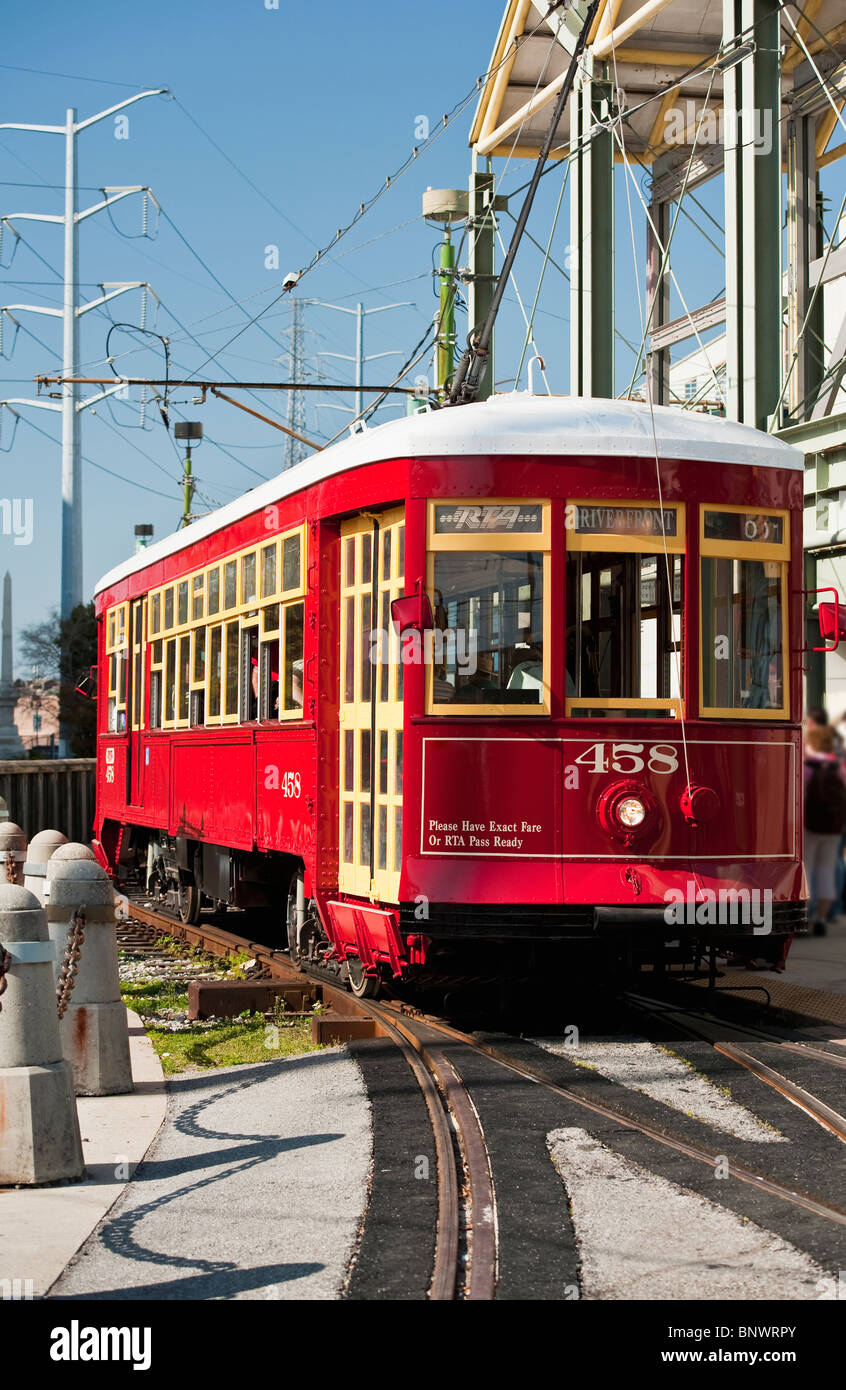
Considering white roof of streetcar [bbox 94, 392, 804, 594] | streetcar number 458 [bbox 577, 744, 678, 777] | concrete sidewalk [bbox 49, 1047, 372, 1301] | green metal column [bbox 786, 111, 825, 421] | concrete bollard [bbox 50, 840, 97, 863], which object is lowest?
concrete sidewalk [bbox 49, 1047, 372, 1301]

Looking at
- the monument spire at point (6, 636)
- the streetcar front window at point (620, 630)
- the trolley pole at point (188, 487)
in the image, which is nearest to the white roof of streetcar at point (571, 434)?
the streetcar front window at point (620, 630)

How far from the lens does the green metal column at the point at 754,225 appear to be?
47.6 feet

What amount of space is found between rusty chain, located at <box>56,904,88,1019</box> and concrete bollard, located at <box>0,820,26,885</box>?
21.6 ft

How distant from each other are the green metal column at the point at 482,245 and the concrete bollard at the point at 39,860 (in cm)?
1072

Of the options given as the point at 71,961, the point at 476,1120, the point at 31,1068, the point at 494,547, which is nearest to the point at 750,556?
the point at 494,547

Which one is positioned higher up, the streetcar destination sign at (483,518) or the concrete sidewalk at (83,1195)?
the streetcar destination sign at (483,518)

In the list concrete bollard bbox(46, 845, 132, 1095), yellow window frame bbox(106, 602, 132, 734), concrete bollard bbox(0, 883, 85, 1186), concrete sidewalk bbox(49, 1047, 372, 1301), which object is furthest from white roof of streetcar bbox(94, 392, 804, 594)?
Result: yellow window frame bbox(106, 602, 132, 734)

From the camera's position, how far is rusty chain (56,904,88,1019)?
8.27m

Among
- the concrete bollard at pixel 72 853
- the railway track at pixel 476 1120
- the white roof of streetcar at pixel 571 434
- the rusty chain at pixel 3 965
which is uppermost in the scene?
the white roof of streetcar at pixel 571 434

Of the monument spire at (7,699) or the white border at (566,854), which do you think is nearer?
the white border at (566,854)

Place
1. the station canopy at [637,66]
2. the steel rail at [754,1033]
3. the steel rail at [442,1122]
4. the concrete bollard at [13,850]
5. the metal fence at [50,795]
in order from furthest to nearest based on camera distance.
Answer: the metal fence at [50,795], the station canopy at [637,66], the concrete bollard at [13,850], the steel rail at [754,1033], the steel rail at [442,1122]

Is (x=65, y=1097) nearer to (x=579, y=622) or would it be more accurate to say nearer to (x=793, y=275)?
(x=579, y=622)

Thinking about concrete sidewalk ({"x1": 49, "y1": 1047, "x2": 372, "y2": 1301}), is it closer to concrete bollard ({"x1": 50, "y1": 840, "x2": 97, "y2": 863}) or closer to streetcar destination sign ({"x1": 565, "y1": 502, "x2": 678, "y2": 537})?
concrete bollard ({"x1": 50, "y1": 840, "x2": 97, "y2": 863})

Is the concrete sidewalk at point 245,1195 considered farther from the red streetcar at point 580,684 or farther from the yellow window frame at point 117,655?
the yellow window frame at point 117,655
